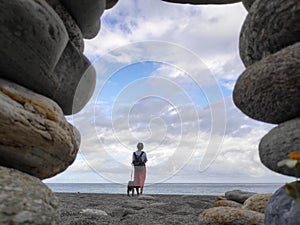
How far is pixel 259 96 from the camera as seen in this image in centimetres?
203

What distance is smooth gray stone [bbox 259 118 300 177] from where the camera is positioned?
71.8 inches

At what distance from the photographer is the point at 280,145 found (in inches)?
74.5

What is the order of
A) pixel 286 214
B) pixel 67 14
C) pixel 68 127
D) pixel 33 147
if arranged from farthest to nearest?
pixel 67 14 → pixel 68 127 → pixel 33 147 → pixel 286 214

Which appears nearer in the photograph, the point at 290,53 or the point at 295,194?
the point at 295,194

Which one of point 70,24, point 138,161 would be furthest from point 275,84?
point 138,161

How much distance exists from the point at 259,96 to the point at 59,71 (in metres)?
1.54

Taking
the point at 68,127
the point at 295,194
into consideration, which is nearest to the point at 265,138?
the point at 295,194

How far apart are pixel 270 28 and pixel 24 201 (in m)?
1.95

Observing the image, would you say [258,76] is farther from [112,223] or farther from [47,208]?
[112,223]

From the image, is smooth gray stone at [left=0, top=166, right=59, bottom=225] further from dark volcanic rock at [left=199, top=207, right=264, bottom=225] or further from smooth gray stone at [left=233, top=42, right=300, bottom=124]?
dark volcanic rock at [left=199, top=207, right=264, bottom=225]

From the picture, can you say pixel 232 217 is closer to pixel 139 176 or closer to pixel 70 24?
pixel 70 24

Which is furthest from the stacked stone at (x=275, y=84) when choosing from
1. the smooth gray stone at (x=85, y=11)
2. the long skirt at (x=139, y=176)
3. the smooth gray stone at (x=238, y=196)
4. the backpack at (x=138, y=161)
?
the long skirt at (x=139, y=176)

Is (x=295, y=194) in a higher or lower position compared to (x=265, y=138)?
lower

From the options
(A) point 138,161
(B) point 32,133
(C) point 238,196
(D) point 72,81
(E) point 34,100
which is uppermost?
(D) point 72,81
